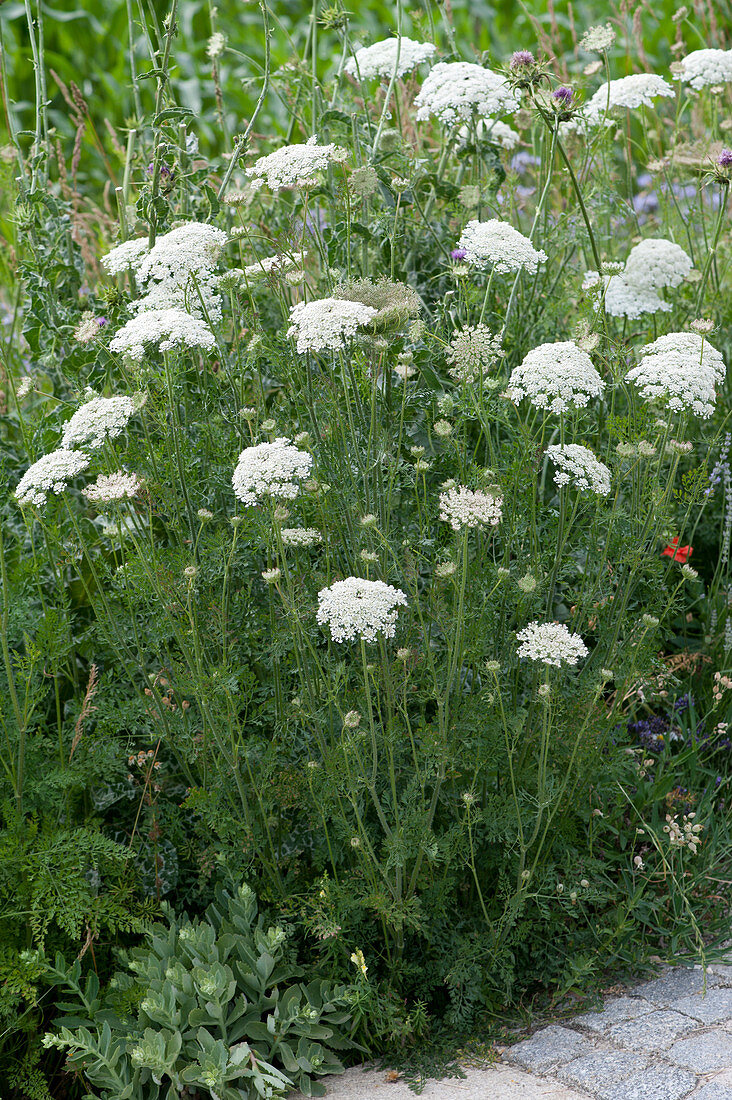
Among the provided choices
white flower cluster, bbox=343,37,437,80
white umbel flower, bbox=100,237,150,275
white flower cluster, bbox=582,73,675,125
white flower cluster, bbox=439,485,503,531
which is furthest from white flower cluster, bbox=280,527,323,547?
white flower cluster, bbox=582,73,675,125

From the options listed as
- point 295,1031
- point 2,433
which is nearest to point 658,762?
point 295,1031

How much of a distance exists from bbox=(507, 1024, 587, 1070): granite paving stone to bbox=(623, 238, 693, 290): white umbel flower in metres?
2.36

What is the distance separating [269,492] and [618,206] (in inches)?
103

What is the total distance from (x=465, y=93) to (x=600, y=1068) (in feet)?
9.43

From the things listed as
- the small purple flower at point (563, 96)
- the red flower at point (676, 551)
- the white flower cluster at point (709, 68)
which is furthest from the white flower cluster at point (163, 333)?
the white flower cluster at point (709, 68)

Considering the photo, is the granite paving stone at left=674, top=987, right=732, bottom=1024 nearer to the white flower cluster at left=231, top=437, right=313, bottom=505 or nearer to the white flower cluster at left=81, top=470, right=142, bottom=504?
the white flower cluster at left=231, top=437, right=313, bottom=505

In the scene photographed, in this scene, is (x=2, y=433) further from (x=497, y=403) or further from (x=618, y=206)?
(x=618, y=206)

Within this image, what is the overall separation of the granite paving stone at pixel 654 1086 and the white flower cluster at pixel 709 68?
334cm

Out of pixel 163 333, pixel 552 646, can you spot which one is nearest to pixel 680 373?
pixel 552 646

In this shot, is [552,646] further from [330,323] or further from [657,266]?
[657,266]

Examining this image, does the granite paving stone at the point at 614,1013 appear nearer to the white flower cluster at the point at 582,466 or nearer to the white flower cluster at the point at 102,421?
the white flower cluster at the point at 582,466

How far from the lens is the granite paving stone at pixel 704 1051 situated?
7.61 ft

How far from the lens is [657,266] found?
11.2 ft

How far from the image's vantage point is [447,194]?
3568 mm
